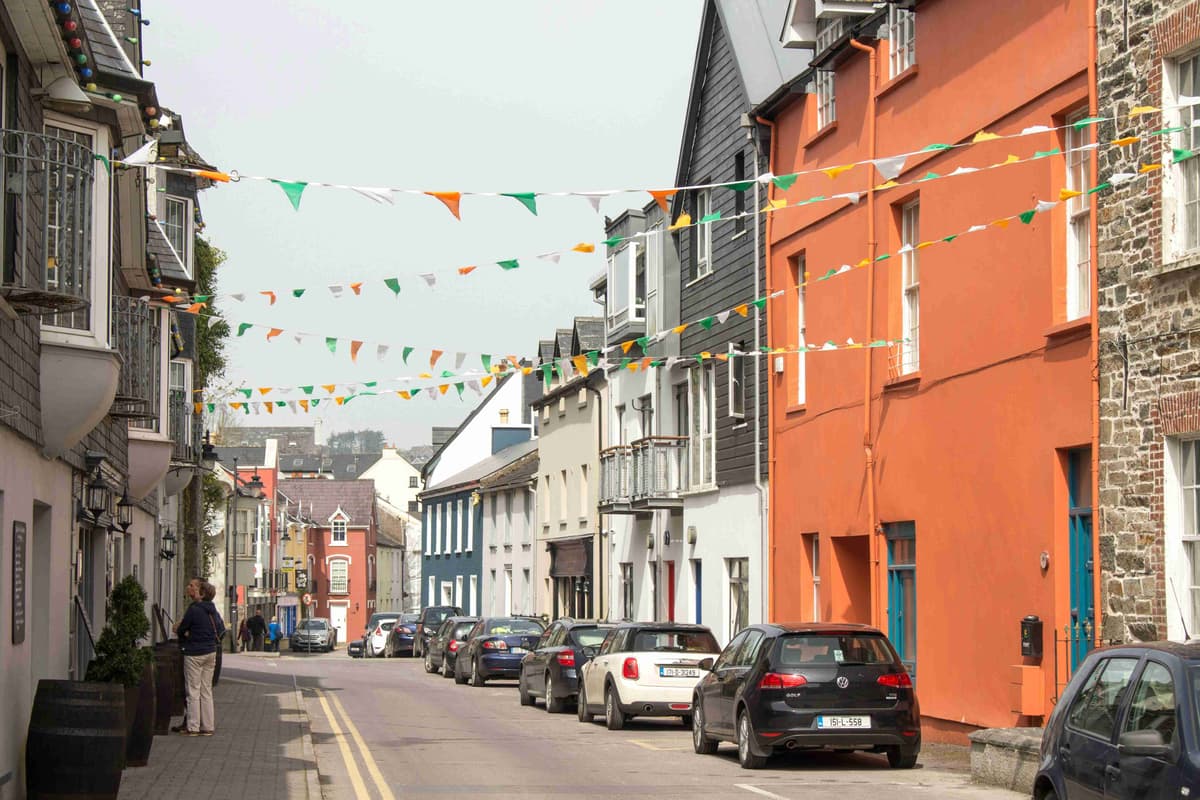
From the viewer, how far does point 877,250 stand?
20859mm

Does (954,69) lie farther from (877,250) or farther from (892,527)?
(892,527)

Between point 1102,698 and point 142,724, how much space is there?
391 inches

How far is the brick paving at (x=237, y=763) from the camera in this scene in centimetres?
1388

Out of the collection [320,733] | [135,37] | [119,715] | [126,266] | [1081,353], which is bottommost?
[320,733]

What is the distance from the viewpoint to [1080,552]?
627 inches

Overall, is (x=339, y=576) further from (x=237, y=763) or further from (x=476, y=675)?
(x=237, y=763)

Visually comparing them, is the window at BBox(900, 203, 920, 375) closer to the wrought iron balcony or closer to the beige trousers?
the beige trousers

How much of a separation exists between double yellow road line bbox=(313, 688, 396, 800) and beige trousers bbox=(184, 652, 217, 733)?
5.45ft

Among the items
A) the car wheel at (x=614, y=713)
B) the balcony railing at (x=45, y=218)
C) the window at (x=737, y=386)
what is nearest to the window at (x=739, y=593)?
the window at (x=737, y=386)

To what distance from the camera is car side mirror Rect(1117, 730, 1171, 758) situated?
7.67 meters

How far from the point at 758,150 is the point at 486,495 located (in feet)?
110

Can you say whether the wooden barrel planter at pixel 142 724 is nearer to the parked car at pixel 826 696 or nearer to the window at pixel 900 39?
the parked car at pixel 826 696

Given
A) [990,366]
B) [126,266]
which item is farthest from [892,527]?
[126,266]

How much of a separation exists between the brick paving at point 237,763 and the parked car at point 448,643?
13771 mm
